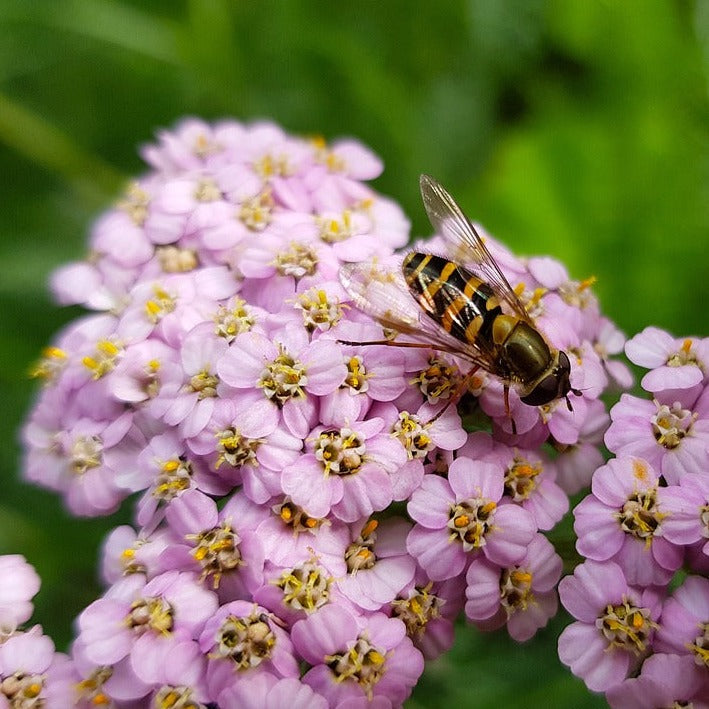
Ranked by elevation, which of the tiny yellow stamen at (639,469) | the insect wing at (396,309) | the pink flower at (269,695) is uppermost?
the tiny yellow stamen at (639,469)

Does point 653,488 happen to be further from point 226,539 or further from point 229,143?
point 229,143

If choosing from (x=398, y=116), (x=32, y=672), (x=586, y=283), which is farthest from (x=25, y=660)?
(x=398, y=116)

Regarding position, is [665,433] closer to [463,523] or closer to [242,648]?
[463,523]

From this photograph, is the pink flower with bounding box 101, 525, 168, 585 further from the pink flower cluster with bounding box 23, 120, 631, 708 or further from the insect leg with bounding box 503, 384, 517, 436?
the insect leg with bounding box 503, 384, 517, 436

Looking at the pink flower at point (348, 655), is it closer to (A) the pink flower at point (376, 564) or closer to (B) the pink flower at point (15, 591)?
(A) the pink flower at point (376, 564)

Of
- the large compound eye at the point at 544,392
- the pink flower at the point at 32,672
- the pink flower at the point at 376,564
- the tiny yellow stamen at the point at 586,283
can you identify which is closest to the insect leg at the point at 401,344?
the large compound eye at the point at 544,392

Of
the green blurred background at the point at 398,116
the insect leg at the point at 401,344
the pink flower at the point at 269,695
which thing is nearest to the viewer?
the pink flower at the point at 269,695
